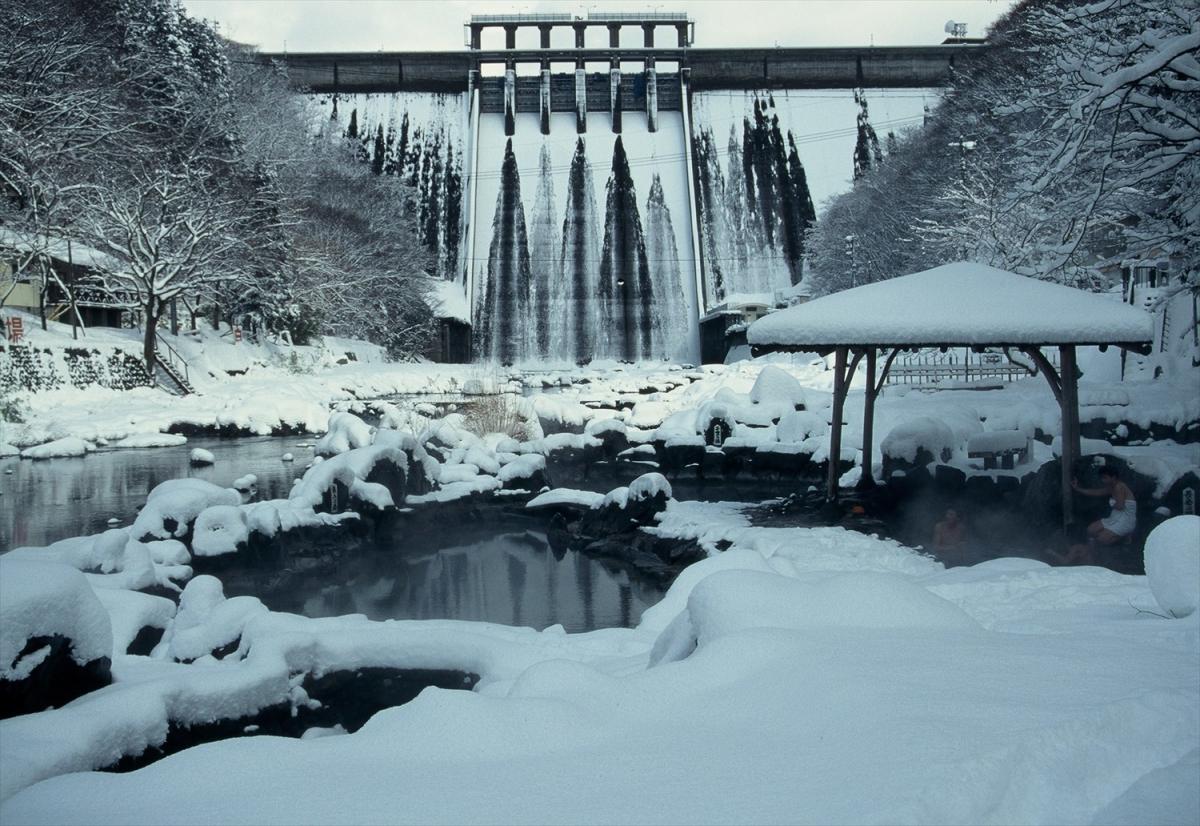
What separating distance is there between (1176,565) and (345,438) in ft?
43.1

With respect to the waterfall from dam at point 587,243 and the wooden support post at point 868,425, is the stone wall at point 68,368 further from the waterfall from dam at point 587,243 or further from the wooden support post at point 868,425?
the waterfall from dam at point 587,243

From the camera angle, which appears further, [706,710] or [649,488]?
[649,488]

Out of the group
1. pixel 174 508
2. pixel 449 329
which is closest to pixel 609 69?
pixel 449 329

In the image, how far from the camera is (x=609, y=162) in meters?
45.2

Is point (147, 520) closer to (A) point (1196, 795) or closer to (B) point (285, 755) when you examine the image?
(B) point (285, 755)

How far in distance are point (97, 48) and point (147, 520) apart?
54.1ft

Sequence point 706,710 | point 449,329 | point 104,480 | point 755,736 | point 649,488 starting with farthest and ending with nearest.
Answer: point 449,329, point 104,480, point 649,488, point 706,710, point 755,736

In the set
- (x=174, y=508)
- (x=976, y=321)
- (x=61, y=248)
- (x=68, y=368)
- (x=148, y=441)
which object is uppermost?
(x=61, y=248)

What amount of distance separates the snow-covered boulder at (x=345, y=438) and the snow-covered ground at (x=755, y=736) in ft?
36.1

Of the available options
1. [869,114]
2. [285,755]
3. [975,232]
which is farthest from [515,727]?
[869,114]

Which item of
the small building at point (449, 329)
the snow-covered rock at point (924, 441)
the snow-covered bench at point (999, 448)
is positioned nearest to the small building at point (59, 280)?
the small building at point (449, 329)

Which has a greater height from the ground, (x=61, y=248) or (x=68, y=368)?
(x=61, y=248)

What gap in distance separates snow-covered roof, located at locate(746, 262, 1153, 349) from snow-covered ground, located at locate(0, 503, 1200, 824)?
11.5 ft

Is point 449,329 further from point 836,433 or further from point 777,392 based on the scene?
point 836,433
